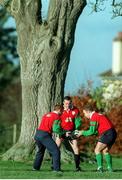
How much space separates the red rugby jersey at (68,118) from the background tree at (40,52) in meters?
4.63

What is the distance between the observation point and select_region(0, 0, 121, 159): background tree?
106 feet

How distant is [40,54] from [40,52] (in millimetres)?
70

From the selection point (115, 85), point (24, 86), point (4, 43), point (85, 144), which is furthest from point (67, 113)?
point (4, 43)

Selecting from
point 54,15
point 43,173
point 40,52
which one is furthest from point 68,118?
point 54,15

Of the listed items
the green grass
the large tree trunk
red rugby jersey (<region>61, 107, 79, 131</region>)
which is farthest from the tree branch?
red rugby jersey (<region>61, 107, 79, 131</region>)

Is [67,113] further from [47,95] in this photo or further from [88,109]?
[47,95]

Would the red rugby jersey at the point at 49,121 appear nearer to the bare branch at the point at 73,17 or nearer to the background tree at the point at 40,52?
the background tree at the point at 40,52

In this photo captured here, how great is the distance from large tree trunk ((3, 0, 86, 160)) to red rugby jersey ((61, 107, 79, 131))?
463 cm

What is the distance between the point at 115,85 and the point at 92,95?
242 cm

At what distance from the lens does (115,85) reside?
50.8 metres

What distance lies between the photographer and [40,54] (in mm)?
32312

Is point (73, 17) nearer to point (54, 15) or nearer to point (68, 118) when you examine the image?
point (54, 15)

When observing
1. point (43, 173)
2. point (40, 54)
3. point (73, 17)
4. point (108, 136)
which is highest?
→ point (73, 17)

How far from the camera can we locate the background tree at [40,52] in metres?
32.2
